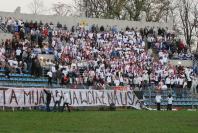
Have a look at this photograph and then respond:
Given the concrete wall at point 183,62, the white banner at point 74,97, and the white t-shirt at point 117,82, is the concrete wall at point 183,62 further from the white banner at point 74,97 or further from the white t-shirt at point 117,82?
the white banner at point 74,97

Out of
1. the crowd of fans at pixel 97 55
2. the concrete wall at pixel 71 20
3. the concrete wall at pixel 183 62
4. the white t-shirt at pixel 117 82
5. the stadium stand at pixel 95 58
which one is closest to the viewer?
the stadium stand at pixel 95 58

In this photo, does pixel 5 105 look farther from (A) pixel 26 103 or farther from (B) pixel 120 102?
(B) pixel 120 102

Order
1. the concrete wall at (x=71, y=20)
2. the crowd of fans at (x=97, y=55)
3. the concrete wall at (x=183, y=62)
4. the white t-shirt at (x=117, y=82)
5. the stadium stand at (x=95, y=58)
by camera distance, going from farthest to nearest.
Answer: the concrete wall at (x=183, y=62)
the concrete wall at (x=71, y=20)
the white t-shirt at (x=117, y=82)
the crowd of fans at (x=97, y=55)
the stadium stand at (x=95, y=58)

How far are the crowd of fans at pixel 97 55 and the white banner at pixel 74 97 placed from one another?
2055 mm

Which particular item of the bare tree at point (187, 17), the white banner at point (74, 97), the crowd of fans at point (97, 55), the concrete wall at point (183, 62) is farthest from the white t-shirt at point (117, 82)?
the bare tree at point (187, 17)

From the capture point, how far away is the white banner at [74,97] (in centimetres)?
3709

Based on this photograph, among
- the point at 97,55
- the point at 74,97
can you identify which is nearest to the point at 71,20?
the point at 97,55

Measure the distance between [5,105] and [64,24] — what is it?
2154cm

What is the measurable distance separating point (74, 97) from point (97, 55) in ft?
38.7

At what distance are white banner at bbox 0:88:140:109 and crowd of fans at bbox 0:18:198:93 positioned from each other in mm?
2055

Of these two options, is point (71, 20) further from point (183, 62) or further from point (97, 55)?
point (183, 62)

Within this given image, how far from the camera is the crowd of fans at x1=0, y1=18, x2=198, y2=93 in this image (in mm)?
45844

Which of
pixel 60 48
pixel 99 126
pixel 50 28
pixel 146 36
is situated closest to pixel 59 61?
pixel 60 48

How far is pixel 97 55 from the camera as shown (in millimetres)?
52250
